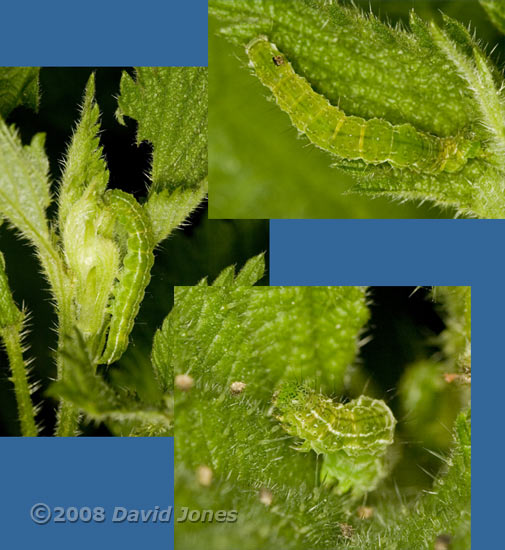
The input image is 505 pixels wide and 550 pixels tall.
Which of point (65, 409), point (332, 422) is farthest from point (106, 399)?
point (332, 422)

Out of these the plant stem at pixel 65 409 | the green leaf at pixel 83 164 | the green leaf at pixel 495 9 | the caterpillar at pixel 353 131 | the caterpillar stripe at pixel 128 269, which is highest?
the green leaf at pixel 495 9

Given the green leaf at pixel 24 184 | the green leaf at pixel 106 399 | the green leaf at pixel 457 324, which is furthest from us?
the green leaf at pixel 457 324

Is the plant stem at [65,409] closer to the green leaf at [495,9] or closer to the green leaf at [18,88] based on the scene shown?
the green leaf at [18,88]

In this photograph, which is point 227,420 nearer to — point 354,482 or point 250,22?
point 354,482

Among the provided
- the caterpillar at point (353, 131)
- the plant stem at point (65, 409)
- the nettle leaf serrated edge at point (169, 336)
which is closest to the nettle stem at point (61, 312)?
the plant stem at point (65, 409)

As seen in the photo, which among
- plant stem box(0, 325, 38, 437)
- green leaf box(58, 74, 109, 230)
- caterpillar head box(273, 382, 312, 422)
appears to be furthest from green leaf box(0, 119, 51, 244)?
caterpillar head box(273, 382, 312, 422)

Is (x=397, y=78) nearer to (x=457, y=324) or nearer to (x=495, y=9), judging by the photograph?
(x=495, y=9)
